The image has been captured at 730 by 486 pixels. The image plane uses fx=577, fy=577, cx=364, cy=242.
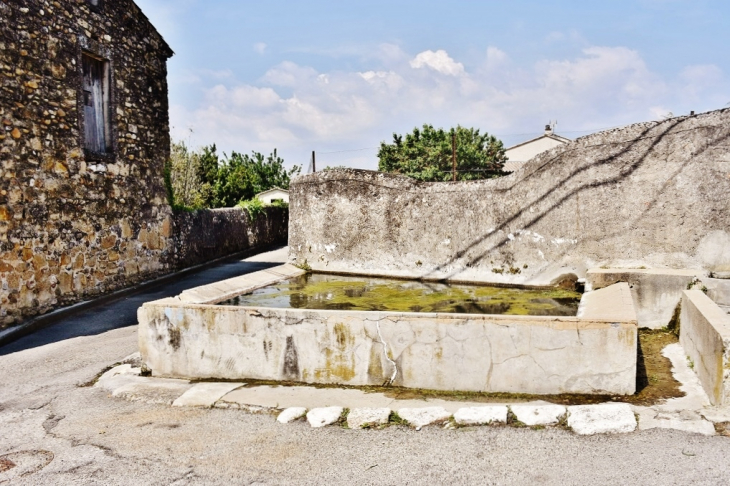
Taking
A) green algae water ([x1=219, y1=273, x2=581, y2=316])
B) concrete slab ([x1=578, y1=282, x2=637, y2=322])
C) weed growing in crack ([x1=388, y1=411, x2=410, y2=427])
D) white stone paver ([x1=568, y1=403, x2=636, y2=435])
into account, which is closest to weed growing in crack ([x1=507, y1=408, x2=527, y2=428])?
white stone paver ([x1=568, y1=403, x2=636, y2=435])

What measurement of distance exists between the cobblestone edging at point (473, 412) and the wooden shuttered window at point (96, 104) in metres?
7.35

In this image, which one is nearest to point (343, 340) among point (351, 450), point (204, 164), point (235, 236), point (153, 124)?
point (351, 450)

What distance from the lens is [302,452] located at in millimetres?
3861

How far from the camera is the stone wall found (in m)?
6.60

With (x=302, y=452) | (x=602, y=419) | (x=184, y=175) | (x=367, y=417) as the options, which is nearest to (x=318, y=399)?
(x=367, y=417)

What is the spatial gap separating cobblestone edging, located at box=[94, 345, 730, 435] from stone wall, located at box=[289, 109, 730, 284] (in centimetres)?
225

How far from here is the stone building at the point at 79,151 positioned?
8.70 metres

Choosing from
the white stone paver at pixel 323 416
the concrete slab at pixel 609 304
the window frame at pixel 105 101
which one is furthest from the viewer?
the window frame at pixel 105 101

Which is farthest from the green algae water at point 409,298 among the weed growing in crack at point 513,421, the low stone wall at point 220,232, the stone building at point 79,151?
the low stone wall at point 220,232

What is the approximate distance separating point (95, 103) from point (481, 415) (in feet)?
32.8

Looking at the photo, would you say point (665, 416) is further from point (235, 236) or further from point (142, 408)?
point (235, 236)

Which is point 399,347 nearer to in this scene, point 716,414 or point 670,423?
point 670,423

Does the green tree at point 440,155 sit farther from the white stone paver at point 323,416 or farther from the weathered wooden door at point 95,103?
the white stone paver at point 323,416

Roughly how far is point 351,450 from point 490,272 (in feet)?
14.7
